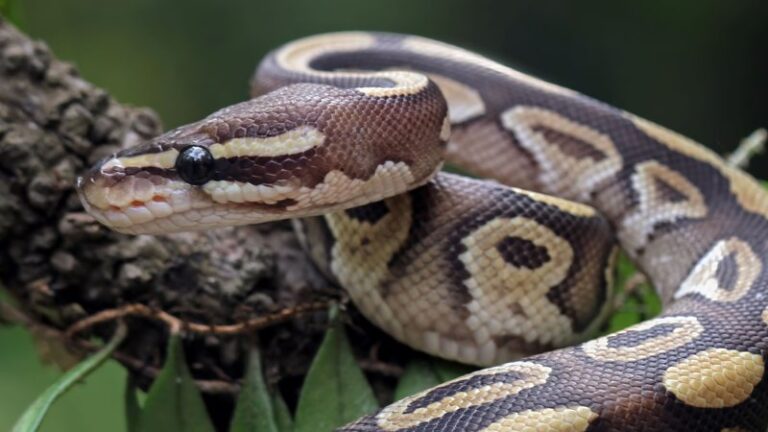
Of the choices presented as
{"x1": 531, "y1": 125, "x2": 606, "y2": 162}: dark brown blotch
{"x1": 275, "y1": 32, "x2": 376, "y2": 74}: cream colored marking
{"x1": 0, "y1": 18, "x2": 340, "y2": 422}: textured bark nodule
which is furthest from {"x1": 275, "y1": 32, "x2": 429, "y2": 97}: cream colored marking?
{"x1": 531, "y1": 125, "x2": 606, "y2": 162}: dark brown blotch

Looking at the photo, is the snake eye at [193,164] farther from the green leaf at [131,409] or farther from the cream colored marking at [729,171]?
the cream colored marking at [729,171]

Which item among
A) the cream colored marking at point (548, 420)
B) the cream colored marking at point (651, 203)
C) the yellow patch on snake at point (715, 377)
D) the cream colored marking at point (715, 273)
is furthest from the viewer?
the cream colored marking at point (651, 203)

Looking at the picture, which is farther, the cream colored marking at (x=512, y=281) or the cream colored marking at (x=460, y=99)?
the cream colored marking at (x=460, y=99)

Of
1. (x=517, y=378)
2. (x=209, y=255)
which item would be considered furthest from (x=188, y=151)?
(x=517, y=378)

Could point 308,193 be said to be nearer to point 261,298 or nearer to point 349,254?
point 349,254

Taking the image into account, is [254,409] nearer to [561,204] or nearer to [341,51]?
[561,204]

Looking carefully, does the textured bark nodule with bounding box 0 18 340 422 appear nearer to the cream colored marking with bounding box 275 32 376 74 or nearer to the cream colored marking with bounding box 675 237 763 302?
the cream colored marking with bounding box 275 32 376 74

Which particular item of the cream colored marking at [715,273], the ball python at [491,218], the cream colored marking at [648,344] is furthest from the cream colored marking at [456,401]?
the cream colored marking at [715,273]
